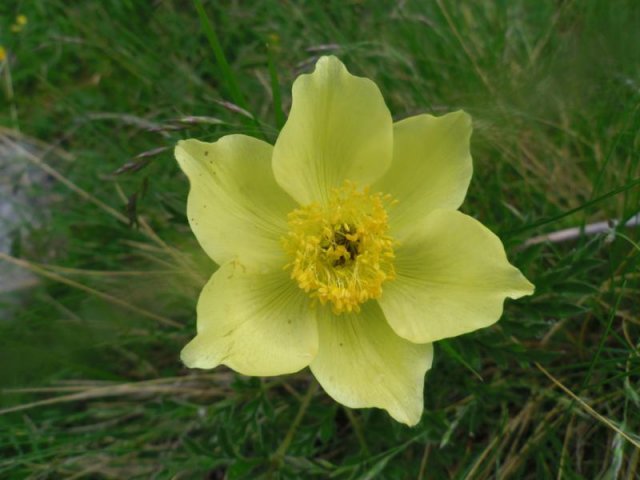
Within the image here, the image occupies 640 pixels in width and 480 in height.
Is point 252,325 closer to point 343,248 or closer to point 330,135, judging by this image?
point 343,248

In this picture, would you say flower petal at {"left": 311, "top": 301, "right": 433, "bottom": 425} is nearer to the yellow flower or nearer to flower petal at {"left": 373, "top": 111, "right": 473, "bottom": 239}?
the yellow flower

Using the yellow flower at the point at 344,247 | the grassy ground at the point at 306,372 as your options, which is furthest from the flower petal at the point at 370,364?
the grassy ground at the point at 306,372

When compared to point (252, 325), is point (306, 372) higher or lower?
lower

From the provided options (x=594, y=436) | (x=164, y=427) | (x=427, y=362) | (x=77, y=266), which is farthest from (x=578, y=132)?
(x=77, y=266)

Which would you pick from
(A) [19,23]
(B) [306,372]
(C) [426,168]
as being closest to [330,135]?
(C) [426,168]

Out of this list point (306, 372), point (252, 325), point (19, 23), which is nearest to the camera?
point (252, 325)

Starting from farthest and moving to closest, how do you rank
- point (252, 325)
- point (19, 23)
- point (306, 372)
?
point (19, 23) → point (306, 372) → point (252, 325)

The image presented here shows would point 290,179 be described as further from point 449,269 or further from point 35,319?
point 35,319
